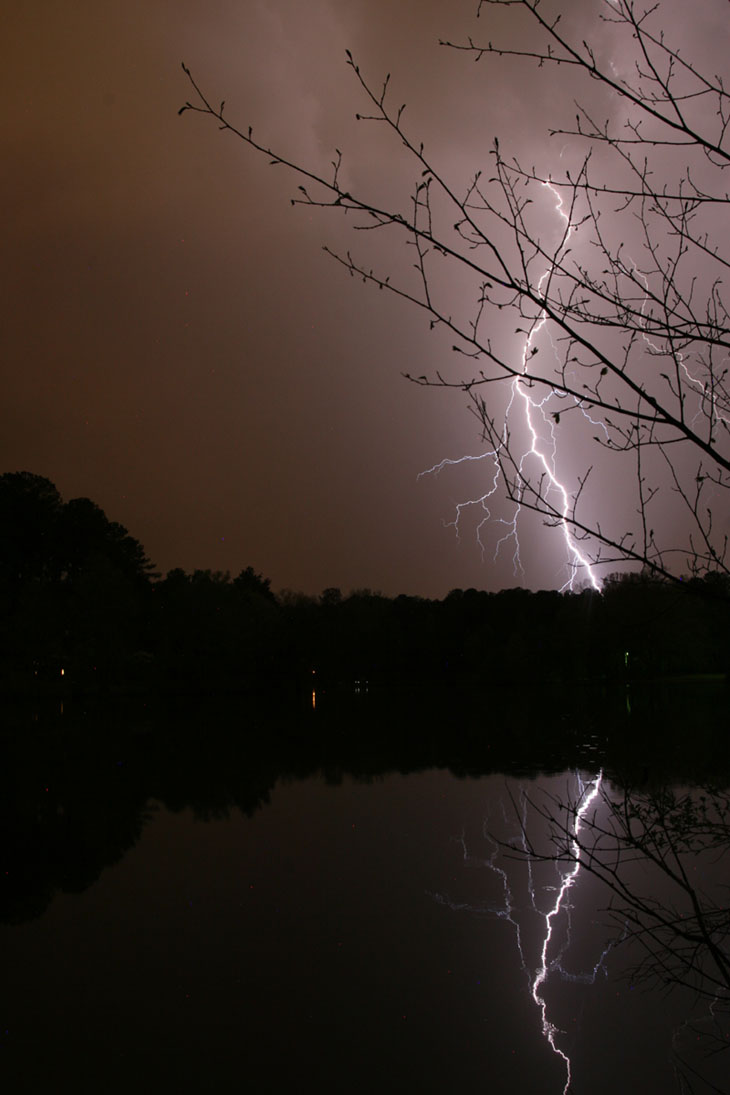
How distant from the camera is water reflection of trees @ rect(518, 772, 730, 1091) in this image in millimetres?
2574

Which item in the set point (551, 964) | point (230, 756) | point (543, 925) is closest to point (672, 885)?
point (543, 925)

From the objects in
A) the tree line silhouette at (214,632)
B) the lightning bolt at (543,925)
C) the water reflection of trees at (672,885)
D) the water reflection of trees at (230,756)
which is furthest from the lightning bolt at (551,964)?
the tree line silhouette at (214,632)

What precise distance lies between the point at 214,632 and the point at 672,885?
51602 millimetres

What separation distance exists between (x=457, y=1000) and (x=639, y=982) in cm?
127

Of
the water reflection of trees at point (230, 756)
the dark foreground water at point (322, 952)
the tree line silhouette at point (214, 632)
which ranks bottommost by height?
the dark foreground water at point (322, 952)

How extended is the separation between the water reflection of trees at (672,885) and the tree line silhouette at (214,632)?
42.8 meters

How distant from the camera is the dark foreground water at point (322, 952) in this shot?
4.35 meters

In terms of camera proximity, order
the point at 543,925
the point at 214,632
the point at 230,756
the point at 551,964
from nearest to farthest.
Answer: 1. the point at 551,964
2. the point at 543,925
3. the point at 230,756
4. the point at 214,632

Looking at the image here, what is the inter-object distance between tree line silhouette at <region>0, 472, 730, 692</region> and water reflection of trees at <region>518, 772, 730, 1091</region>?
4277 centimetres

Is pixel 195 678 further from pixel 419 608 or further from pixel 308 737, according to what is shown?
pixel 308 737

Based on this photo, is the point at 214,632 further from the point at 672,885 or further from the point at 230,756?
the point at 672,885

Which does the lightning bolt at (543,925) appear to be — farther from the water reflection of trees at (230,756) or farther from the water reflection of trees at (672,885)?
the water reflection of trees at (230,756)

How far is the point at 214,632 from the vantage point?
57.1 m

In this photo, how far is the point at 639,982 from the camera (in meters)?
5.40
